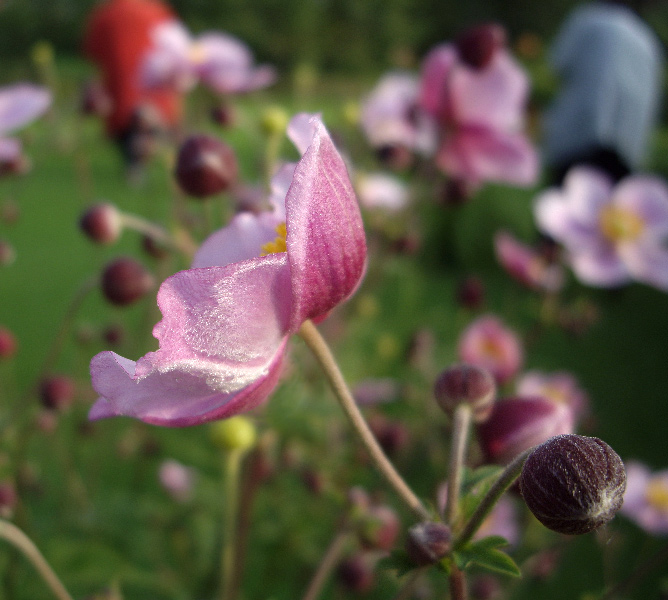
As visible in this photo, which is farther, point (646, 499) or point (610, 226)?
point (610, 226)

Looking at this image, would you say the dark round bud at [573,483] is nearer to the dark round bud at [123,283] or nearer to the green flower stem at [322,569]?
the green flower stem at [322,569]

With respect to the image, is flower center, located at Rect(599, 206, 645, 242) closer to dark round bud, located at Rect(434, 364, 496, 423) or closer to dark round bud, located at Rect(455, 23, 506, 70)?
dark round bud, located at Rect(455, 23, 506, 70)

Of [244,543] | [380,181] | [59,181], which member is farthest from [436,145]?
[59,181]

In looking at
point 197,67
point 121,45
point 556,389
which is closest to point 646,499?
point 556,389

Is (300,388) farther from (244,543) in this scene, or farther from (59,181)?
(59,181)

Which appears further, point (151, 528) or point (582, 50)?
point (582, 50)

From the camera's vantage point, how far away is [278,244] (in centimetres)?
26

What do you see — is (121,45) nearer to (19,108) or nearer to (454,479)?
(19,108)

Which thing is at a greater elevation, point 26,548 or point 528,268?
point 26,548

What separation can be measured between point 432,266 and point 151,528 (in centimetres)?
202

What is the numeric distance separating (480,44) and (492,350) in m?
0.30

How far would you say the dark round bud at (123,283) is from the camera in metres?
0.46

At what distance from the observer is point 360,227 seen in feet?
0.76

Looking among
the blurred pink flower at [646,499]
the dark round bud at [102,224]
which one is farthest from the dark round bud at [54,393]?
the blurred pink flower at [646,499]
